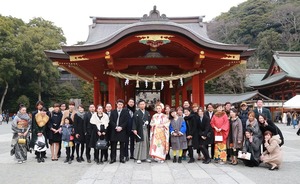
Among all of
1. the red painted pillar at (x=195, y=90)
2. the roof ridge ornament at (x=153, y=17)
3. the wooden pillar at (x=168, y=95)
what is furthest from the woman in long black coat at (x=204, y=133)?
the wooden pillar at (x=168, y=95)

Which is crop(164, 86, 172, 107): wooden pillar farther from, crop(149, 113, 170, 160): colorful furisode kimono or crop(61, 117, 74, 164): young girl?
crop(61, 117, 74, 164): young girl

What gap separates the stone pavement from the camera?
5.41m

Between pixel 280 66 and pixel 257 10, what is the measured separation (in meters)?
32.8

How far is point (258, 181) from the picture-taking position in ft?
17.5

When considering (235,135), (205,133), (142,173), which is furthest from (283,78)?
(142,173)

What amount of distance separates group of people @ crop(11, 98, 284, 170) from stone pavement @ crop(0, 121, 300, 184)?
0.30m

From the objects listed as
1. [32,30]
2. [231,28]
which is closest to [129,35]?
[32,30]

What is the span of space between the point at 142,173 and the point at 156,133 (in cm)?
147

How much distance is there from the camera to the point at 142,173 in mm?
5957

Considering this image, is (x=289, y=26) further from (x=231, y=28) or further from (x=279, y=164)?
(x=279, y=164)

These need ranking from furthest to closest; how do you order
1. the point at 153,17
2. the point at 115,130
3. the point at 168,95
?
the point at 168,95, the point at 153,17, the point at 115,130

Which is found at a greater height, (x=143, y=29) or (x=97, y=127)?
(x=143, y=29)

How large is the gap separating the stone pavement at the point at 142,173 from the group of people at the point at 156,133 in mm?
302

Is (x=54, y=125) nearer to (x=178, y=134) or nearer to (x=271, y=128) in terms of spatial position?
(x=178, y=134)
